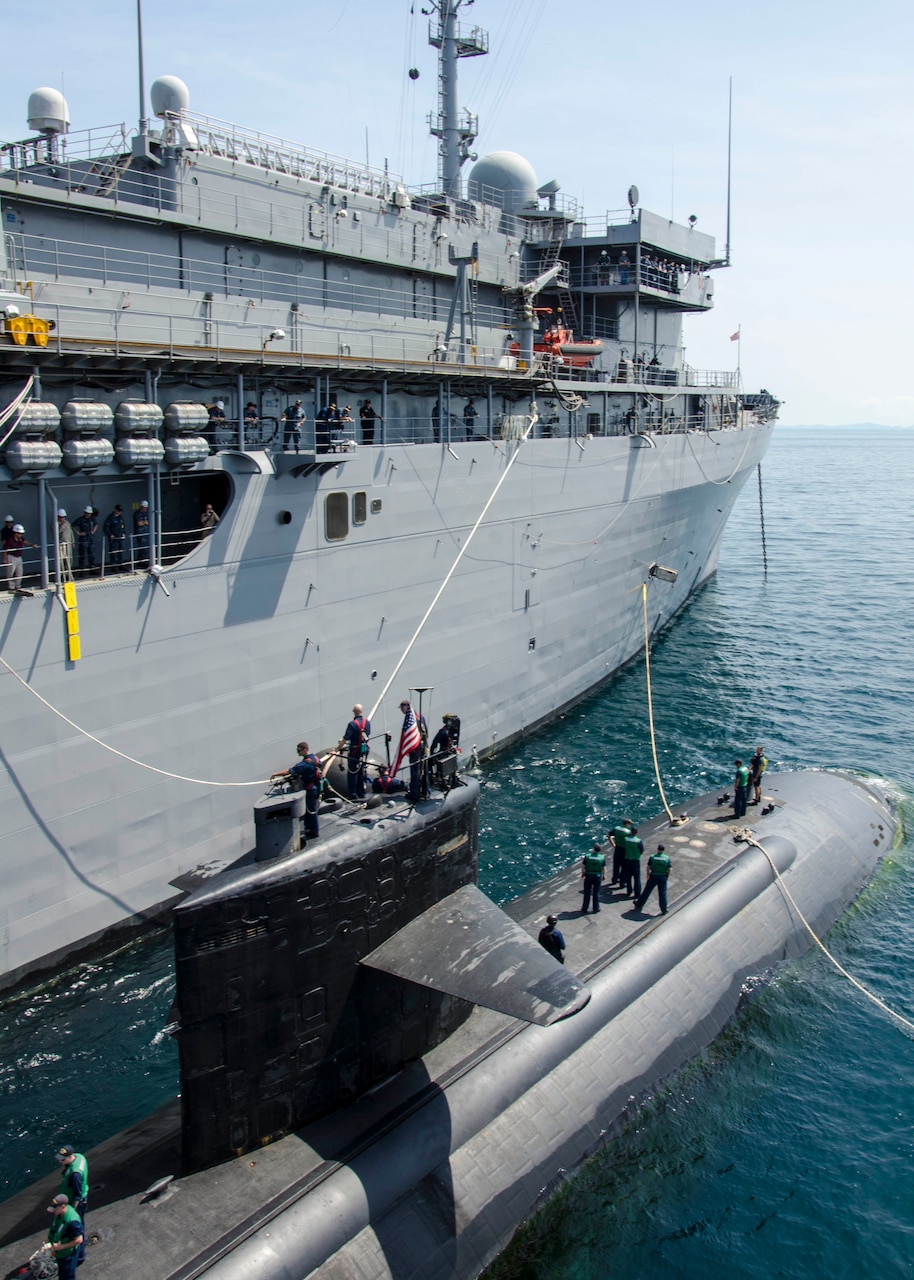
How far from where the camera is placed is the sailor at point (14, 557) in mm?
15086

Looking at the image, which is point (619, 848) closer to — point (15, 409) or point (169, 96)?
point (15, 409)

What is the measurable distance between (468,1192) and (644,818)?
12186 mm

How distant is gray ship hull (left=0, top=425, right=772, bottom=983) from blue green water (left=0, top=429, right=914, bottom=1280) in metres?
1.47

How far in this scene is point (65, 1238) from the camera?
8.73 meters

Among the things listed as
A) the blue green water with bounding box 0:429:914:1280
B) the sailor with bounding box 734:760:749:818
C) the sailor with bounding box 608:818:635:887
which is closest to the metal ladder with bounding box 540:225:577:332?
the blue green water with bounding box 0:429:914:1280

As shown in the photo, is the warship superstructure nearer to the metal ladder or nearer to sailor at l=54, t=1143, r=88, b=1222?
the metal ladder

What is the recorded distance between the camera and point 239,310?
70.9ft

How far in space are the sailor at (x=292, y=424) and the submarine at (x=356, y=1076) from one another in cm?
1042

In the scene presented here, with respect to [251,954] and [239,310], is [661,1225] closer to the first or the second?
[251,954]

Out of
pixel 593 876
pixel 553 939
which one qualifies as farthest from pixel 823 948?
pixel 553 939

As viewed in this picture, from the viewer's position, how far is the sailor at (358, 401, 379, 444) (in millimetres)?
22344

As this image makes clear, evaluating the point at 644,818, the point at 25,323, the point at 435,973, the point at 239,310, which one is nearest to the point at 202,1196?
the point at 435,973

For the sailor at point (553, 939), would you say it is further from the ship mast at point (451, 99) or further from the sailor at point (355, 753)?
the ship mast at point (451, 99)

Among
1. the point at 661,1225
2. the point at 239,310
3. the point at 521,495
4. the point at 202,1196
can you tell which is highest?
the point at 239,310
